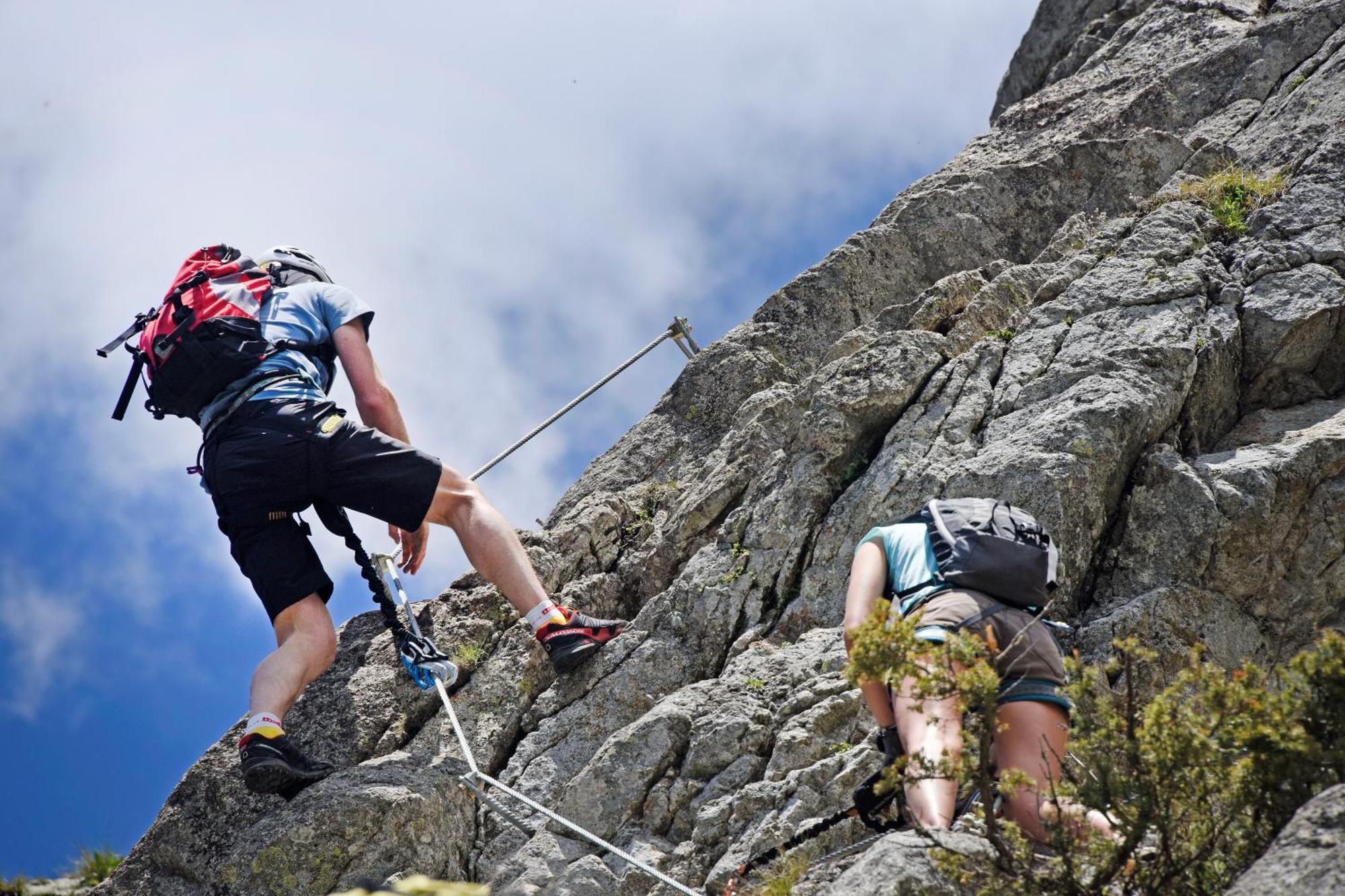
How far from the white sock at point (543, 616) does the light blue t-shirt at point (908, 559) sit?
290cm

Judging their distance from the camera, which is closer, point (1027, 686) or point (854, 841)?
point (1027, 686)

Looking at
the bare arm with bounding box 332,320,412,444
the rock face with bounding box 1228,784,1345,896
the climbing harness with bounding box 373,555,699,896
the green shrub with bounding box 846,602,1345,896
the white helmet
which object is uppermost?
the white helmet

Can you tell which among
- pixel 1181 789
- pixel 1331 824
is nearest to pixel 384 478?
pixel 1181 789

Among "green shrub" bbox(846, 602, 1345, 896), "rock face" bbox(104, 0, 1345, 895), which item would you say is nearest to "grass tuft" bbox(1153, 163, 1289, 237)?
"rock face" bbox(104, 0, 1345, 895)

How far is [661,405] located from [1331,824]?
28.4 ft

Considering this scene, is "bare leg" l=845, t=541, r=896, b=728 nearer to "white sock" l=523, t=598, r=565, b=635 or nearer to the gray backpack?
the gray backpack

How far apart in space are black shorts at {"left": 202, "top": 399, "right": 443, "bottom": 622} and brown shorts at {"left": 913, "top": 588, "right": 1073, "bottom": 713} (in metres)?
3.87

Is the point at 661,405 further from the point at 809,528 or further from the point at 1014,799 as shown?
the point at 1014,799

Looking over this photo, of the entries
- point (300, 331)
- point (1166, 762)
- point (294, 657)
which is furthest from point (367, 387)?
point (1166, 762)

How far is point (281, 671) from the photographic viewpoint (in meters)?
7.62

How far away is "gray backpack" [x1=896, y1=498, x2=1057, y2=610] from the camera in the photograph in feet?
17.3

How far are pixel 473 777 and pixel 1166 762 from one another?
483 cm

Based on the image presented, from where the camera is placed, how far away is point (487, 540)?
26.3ft

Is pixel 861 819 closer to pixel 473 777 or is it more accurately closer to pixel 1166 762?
pixel 1166 762
